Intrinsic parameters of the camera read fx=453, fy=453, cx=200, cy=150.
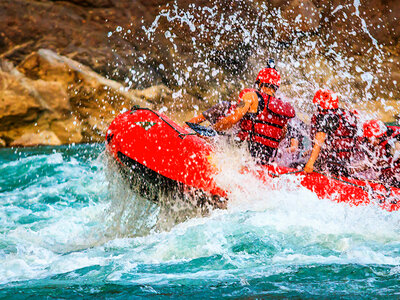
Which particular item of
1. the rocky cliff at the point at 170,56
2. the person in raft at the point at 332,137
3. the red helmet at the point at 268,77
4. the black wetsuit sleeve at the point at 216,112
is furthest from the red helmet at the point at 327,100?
the rocky cliff at the point at 170,56

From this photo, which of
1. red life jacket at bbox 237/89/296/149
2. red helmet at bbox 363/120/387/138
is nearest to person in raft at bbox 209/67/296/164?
red life jacket at bbox 237/89/296/149

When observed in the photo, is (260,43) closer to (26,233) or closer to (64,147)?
(64,147)

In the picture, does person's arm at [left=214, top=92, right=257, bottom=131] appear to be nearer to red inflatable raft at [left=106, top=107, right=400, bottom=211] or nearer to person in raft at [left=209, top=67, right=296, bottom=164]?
person in raft at [left=209, top=67, right=296, bottom=164]

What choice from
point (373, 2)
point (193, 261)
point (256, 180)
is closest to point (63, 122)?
point (256, 180)

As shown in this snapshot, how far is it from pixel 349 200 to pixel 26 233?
2877mm

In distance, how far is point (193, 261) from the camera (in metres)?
3.13

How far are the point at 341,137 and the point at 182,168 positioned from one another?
1441mm

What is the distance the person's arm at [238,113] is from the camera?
409 cm

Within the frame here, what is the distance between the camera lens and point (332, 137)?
4.03m

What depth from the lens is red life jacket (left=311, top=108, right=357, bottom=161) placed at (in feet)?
13.1

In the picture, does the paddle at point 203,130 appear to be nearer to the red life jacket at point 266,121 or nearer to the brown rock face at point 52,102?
the red life jacket at point 266,121

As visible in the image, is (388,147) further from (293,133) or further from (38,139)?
(38,139)

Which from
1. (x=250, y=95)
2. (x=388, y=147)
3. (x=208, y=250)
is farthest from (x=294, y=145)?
(x=208, y=250)

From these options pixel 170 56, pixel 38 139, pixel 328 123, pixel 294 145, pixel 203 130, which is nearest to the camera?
pixel 328 123
